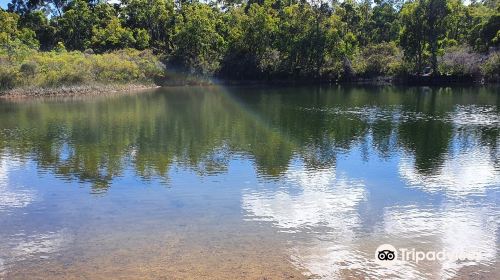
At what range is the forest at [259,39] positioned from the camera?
197 feet

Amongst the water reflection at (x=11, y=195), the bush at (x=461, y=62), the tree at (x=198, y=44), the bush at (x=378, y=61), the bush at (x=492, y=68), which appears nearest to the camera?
the water reflection at (x=11, y=195)

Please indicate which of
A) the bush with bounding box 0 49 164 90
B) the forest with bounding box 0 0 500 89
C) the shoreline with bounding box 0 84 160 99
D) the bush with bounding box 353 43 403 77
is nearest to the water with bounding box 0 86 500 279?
the shoreline with bounding box 0 84 160 99

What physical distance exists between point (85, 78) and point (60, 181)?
3977 cm

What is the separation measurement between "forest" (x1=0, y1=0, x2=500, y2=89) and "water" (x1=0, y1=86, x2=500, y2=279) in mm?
35648

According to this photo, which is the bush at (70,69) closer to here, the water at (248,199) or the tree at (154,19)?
the tree at (154,19)

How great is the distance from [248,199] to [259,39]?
56443 millimetres

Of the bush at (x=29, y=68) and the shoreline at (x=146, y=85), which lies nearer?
the bush at (x=29, y=68)

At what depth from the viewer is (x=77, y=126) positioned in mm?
27391

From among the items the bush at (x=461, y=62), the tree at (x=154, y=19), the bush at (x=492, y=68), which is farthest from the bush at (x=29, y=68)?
the bush at (x=492, y=68)

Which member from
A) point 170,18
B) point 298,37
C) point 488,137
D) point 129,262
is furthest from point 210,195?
point 170,18

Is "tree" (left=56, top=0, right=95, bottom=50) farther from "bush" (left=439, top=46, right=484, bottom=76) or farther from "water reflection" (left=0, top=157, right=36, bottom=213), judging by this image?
"water reflection" (left=0, top=157, right=36, bottom=213)

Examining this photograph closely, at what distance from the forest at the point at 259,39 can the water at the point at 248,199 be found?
117 ft

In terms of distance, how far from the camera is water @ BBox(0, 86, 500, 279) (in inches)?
368

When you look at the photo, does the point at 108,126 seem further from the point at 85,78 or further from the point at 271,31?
the point at 271,31
